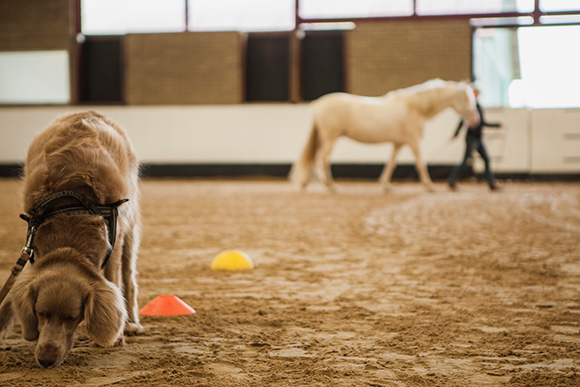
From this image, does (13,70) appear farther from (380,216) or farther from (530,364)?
(530,364)

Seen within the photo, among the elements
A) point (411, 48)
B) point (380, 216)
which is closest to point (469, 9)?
point (411, 48)

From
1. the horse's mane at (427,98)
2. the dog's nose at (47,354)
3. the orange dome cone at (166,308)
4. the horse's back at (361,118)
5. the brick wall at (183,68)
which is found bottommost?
the orange dome cone at (166,308)

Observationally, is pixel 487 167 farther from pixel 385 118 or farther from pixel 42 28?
pixel 42 28

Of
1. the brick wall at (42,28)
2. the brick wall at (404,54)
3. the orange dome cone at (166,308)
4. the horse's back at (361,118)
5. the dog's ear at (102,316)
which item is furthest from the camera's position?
the brick wall at (42,28)

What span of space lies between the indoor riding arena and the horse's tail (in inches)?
1.7

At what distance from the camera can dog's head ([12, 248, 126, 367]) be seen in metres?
2.43

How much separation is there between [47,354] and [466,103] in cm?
1043

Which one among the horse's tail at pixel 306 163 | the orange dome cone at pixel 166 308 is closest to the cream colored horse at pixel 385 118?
the horse's tail at pixel 306 163

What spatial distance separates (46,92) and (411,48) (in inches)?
342

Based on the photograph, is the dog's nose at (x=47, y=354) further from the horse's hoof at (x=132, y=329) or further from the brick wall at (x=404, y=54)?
the brick wall at (x=404, y=54)

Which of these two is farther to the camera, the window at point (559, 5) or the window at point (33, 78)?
the window at point (33, 78)

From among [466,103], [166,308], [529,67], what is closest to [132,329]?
[166,308]

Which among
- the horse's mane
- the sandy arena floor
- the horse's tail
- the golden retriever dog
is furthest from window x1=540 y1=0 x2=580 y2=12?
the golden retriever dog

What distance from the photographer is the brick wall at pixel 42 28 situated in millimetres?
16250
